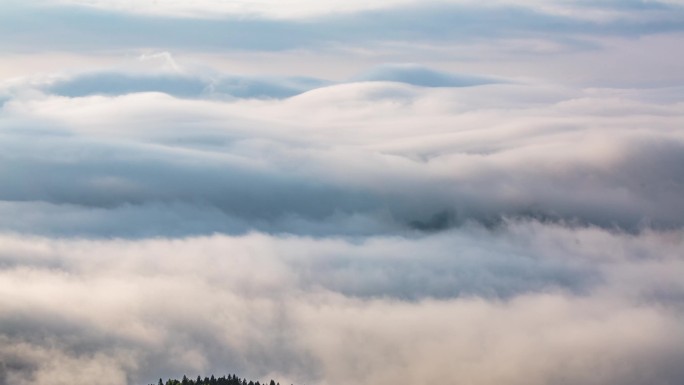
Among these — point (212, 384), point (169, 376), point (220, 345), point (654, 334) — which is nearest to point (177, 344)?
point (220, 345)

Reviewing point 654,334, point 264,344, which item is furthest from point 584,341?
point 264,344

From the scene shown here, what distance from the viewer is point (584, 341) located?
193 m

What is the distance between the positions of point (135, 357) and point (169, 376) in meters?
11.9

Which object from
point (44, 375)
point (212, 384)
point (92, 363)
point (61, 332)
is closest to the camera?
point (212, 384)

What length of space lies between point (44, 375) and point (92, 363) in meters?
11.9

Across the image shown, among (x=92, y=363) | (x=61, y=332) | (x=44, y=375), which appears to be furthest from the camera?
(x=61, y=332)

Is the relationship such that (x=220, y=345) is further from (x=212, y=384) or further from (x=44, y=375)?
(x=212, y=384)

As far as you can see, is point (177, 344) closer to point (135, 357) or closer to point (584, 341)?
point (135, 357)

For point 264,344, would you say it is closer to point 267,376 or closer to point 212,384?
point 267,376

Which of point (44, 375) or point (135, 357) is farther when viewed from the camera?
point (135, 357)

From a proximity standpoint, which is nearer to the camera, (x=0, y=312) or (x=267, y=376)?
(x=267, y=376)

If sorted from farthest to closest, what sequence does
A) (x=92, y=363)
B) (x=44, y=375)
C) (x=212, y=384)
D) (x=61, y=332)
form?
(x=61, y=332) → (x=92, y=363) → (x=44, y=375) → (x=212, y=384)

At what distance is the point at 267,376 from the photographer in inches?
6885

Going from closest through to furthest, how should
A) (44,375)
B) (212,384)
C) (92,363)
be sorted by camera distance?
(212,384) < (44,375) < (92,363)
